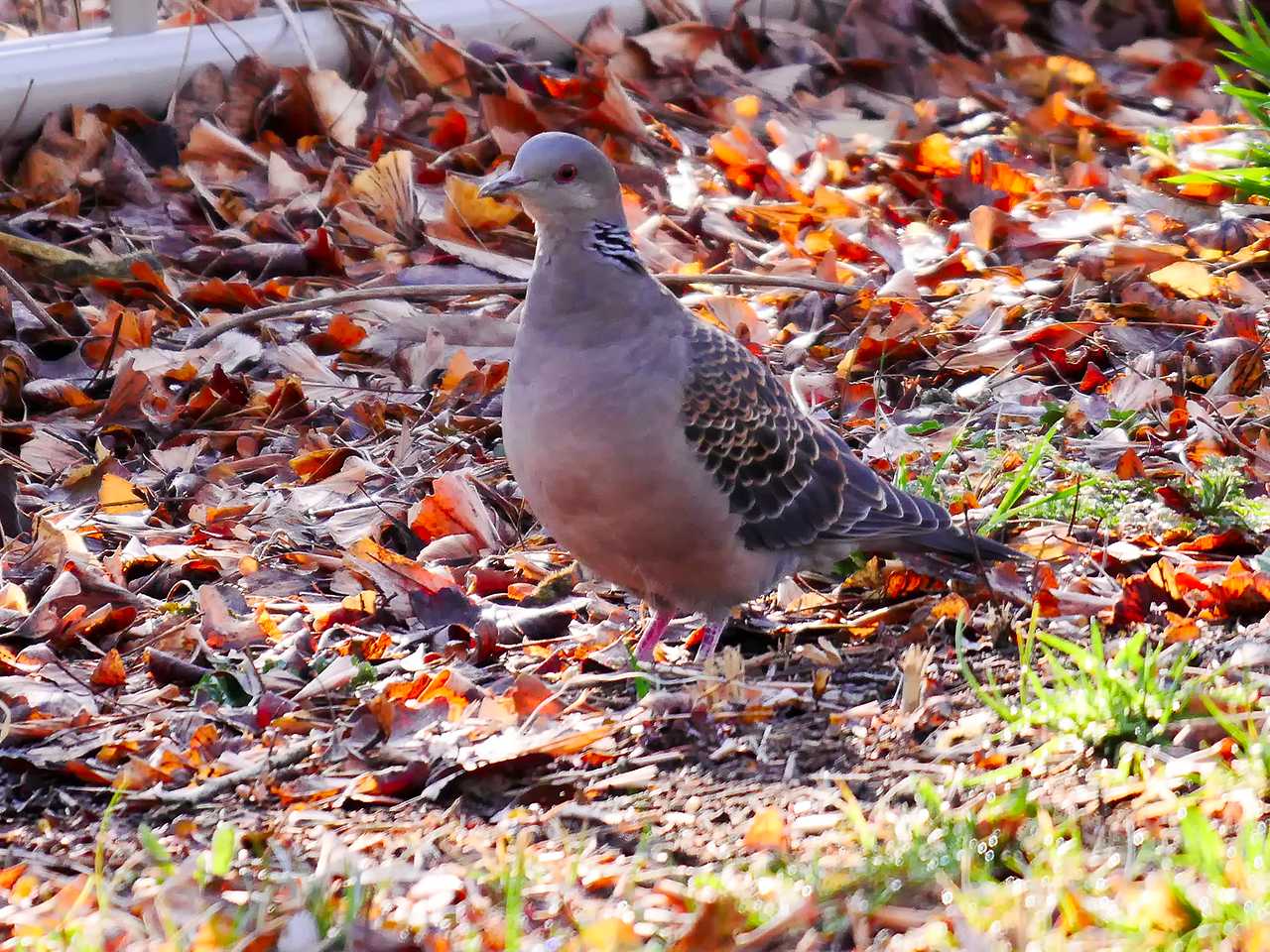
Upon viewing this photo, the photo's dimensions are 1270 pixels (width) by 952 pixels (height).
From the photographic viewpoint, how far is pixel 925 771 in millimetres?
3053

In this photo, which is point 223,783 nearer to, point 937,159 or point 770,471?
point 770,471

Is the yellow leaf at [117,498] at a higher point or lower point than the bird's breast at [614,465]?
lower

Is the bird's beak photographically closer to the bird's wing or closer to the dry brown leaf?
the bird's wing

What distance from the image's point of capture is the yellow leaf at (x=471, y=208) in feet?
19.3

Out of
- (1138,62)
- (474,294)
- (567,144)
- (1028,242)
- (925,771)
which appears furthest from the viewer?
(1138,62)

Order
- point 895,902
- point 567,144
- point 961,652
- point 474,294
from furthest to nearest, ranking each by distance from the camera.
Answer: point 474,294 → point 567,144 → point 961,652 → point 895,902

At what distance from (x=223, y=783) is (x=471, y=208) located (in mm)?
3222

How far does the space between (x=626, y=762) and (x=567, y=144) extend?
142 cm

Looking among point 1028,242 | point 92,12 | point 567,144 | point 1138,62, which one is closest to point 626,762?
point 567,144

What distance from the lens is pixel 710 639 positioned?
3.94 meters

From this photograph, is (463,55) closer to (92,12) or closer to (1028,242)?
(92,12)

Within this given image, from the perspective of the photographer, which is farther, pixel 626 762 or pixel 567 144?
pixel 567 144

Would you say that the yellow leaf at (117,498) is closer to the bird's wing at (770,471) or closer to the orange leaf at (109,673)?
the orange leaf at (109,673)

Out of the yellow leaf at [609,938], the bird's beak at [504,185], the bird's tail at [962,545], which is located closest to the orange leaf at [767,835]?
the yellow leaf at [609,938]
